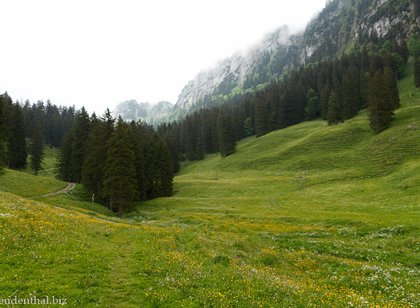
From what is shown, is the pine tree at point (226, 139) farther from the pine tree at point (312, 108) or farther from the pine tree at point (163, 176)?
the pine tree at point (163, 176)

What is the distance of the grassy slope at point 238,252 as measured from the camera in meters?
12.0

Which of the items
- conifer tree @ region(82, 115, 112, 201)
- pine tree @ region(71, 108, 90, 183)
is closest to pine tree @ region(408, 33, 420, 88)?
conifer tree @ region(82, 115, 112, 201)

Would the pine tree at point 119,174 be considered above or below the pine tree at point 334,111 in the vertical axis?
below

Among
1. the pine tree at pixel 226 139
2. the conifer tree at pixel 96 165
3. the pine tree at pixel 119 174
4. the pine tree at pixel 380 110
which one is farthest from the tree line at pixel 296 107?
the pine tree at pixel 119 174

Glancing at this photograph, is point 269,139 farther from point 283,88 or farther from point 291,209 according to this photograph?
point 291,209

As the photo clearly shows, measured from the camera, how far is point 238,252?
21953mm

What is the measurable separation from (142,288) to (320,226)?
2776 centimetres

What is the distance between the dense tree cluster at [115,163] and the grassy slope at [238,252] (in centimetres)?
610

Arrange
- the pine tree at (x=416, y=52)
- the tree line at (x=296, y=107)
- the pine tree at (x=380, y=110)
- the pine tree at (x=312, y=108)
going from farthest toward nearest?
the pine tree at (x=312, y=108)
the pine tree at (x=416, y=52)
the tree line at (x=296, y=107)
the pine tree at (x=380, y=110)

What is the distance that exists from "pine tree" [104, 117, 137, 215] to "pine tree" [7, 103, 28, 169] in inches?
1938

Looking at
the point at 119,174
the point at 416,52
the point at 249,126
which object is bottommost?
the point at 119,174

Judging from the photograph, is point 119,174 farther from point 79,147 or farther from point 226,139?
point 226,139

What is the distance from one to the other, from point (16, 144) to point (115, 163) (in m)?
53.9

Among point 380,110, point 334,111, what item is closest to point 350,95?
point 334,111
